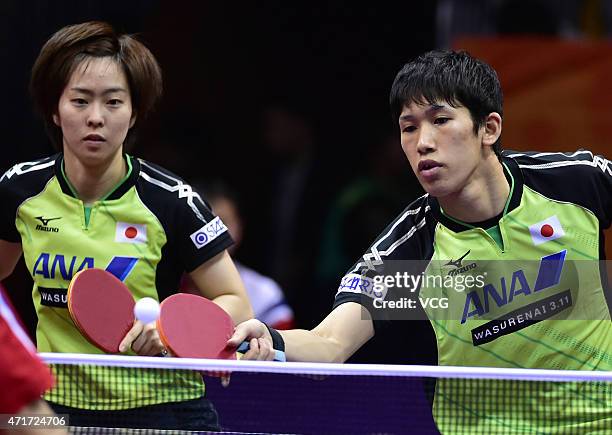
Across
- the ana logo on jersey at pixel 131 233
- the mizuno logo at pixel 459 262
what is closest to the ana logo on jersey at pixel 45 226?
the ana logo on jersey at pixel 131 233

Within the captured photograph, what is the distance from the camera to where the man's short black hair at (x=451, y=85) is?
14.1 feet

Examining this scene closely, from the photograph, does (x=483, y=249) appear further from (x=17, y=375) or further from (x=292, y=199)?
(x=292, y=199)

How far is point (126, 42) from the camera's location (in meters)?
4.79

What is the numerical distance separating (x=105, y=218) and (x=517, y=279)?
5.02ft

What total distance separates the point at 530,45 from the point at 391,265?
3465mm

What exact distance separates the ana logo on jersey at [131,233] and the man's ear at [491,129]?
4.21 feet

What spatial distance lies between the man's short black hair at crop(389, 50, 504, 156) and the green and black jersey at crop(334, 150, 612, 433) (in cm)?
Answer: 29

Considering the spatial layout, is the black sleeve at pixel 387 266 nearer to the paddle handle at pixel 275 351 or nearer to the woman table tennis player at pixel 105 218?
the paddle handle at pixel 275 351

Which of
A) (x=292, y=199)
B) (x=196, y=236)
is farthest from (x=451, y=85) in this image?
(x=292, y=199)

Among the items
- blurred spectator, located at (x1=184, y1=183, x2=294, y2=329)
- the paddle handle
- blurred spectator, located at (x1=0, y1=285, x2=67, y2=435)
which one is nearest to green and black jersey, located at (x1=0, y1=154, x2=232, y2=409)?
the paddle handle

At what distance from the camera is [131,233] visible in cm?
459

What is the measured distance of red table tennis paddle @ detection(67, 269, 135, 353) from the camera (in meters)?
4.15

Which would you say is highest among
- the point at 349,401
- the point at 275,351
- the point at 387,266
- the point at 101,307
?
the point at 387,266

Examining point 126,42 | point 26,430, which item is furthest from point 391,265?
point 26,430
